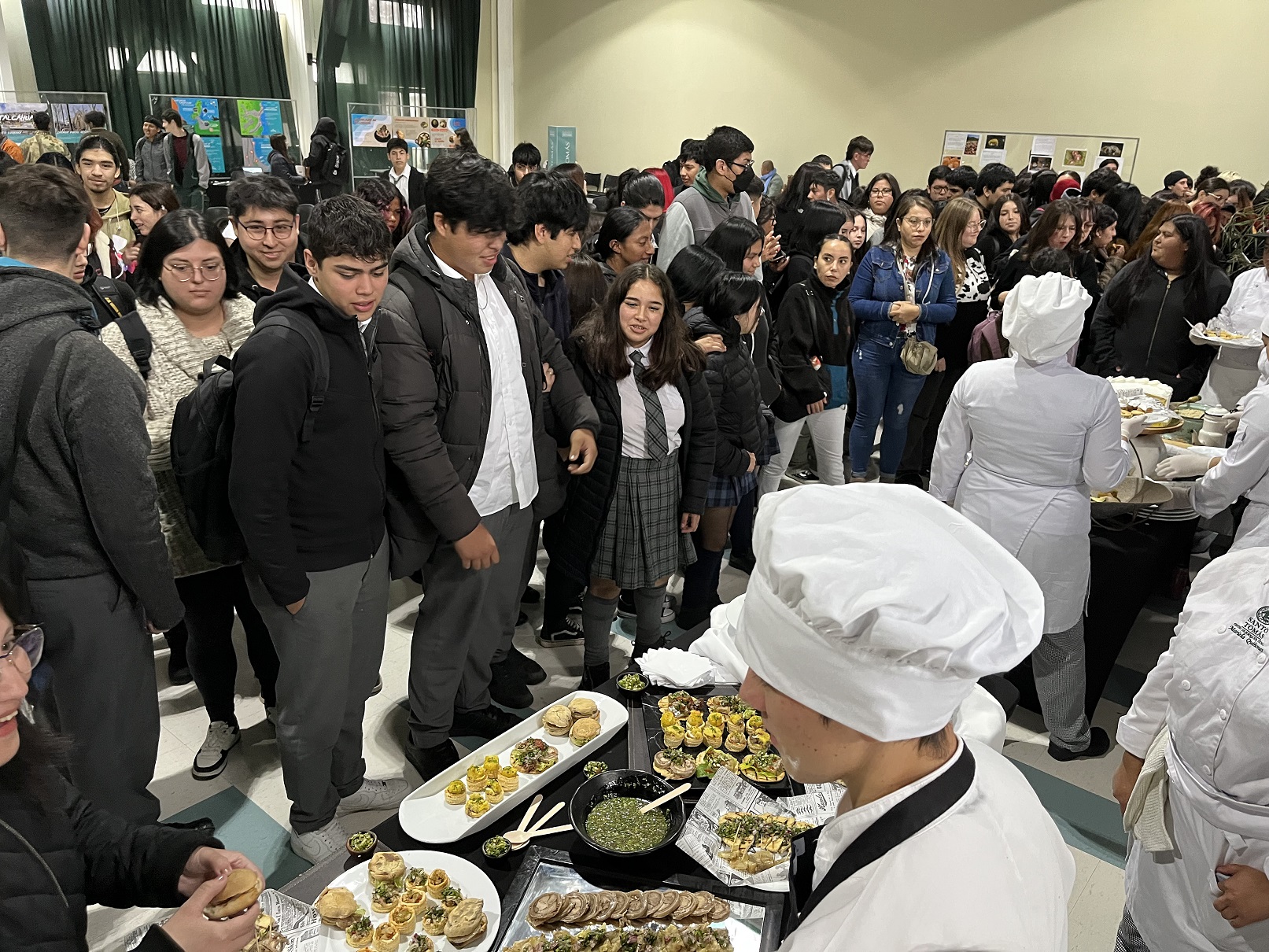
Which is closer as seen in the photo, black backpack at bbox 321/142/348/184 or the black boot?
the black boot

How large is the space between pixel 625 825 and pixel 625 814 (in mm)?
35

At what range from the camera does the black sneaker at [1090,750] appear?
2.90 m

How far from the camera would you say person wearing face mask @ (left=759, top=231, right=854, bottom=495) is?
13.2 ft

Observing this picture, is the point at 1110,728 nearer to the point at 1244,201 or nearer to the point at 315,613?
the point at 315,613

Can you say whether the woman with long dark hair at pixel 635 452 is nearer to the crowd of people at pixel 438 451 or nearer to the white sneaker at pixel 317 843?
the crowd of people at pixel 438 451

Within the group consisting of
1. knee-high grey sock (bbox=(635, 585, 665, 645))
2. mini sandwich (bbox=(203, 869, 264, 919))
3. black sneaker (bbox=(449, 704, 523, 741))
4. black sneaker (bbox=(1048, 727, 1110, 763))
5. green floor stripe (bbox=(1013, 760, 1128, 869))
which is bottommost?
green floor stripe (bbox=(1013, 760, 1128, 869))

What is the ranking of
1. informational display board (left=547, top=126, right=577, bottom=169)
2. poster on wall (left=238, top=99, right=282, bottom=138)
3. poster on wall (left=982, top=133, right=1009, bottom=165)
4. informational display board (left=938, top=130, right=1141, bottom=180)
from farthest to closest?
informational display board (left=547, top=126, right=577, bottom=169) → poster on wall (left=238, top=99, right=282, bottom=138) → poster on wall (left=982, top=133, right=1009, bottom=165) → informational display board (left=938, top=130, right=1141, bottom=180)

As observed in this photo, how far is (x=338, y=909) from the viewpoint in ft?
4.78

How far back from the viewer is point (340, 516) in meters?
2.08

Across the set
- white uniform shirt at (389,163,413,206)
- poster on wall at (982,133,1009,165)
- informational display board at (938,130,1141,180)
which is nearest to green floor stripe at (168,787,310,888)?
white uniform shirt at (389,163,413,206)

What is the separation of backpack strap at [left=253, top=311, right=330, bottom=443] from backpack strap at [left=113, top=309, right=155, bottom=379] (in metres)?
0.58

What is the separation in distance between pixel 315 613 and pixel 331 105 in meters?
12.0

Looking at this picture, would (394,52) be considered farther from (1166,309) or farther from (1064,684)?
(1064,684)

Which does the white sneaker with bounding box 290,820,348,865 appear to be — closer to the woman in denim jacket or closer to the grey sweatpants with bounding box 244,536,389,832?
the grey sweatpants with bounding box 244,536,389,832
